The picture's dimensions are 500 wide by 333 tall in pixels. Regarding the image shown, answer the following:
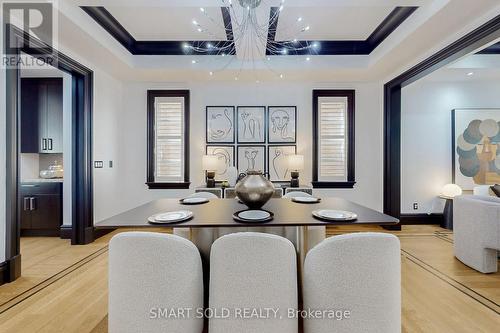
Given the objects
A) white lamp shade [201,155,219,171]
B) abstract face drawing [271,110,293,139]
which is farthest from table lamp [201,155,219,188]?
abstract face drawing [271,110,293,139]

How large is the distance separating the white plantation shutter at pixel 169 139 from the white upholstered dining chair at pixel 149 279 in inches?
134

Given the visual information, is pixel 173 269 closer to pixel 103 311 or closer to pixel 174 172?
pixel 103 311

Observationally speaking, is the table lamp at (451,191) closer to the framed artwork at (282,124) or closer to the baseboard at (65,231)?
the framed artwork at (282,124)

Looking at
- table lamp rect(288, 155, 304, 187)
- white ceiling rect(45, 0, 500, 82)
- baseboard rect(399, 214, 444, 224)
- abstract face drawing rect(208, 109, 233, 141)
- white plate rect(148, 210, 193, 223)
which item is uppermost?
white ceiling rect(45, 0, 500, 82)

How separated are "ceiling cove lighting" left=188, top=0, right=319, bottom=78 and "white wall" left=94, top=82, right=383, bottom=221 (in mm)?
649

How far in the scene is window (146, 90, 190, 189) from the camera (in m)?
4.59

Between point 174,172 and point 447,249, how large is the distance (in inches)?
168

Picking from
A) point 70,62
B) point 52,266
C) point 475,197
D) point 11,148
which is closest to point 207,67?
point 70,62

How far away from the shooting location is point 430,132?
461cm

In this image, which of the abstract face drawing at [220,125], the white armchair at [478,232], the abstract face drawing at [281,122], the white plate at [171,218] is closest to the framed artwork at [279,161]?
the abstract face drawing at [281,122]

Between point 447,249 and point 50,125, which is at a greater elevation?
point 50,125

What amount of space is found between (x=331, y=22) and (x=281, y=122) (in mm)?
1753

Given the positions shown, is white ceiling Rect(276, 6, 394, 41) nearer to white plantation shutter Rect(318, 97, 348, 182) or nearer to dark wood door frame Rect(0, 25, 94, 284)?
white plantation shutter Rect(318, 97, 348, 182)

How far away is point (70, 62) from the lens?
129 inches
